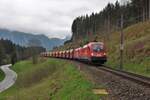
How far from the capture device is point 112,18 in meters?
134

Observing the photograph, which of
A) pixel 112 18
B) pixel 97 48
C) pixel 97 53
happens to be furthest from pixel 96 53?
pixel 112 18

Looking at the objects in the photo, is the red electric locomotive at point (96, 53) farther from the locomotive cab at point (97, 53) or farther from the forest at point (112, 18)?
the forest at point (112, 18)

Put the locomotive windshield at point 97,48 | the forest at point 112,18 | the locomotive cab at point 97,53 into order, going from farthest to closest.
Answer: the forest at point 112,18 < the locomotive windshield at point 97,48 < the locomotive cab at point 97,53

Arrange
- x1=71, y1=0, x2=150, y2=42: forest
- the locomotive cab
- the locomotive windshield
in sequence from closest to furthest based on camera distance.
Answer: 1. the locomotive cab
2. the locomotive windshield
3. x1=71, y1=0, x2=150, y2=42: forest

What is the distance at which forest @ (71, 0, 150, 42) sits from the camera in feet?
332

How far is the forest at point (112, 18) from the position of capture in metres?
101

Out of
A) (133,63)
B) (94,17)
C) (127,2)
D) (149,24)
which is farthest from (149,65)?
(94,17)

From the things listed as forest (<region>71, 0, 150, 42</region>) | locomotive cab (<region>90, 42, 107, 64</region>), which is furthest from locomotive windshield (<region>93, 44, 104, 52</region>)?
forest (<region>71, 0, 150, 42</region>)

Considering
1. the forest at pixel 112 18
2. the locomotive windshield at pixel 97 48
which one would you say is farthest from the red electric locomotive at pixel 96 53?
the forest at pixel 112 18

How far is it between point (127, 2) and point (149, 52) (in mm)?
84102

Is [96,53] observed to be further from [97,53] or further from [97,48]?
[97,48]

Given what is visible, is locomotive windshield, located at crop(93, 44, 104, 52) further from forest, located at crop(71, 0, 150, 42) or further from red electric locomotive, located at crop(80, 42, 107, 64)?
forest, located at crop(71, 0, 150, 42)

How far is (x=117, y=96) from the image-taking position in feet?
51.4

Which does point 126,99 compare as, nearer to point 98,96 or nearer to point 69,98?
point 98,96
